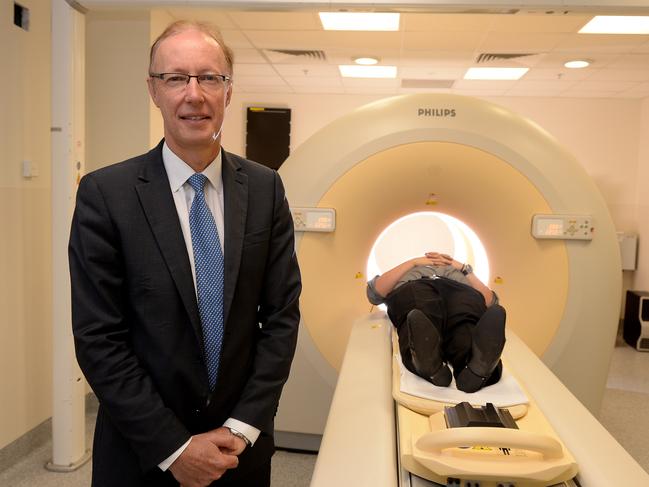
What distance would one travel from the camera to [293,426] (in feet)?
8.36

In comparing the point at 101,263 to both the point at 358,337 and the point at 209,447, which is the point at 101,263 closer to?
the point at 209,447

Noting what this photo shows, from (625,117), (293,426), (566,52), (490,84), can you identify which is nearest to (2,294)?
(293,426)

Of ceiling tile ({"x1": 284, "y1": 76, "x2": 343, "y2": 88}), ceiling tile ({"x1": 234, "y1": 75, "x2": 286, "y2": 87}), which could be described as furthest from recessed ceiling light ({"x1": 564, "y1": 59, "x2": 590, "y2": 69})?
ceiling tile ({"x1": 234, "y1": 75, "x2": 286, "y2": 87})

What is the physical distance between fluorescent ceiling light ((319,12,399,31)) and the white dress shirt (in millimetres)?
2689

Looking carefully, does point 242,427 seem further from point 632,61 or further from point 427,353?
point 632,61

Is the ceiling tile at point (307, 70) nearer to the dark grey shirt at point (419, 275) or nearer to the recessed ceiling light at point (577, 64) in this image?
the recessed ceiling light at point (577, 64)

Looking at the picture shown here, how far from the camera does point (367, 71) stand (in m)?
5.36

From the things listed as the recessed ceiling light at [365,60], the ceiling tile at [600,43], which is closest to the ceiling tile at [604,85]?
the ceiling tile at [600,43]

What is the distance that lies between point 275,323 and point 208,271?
0.20 metres

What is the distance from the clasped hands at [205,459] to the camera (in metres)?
1.13

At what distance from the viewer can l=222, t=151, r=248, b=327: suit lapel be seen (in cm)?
117

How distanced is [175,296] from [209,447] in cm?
29

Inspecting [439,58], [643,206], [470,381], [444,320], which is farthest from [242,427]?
[643,206]

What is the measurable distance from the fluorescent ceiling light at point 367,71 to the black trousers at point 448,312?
130 inches
